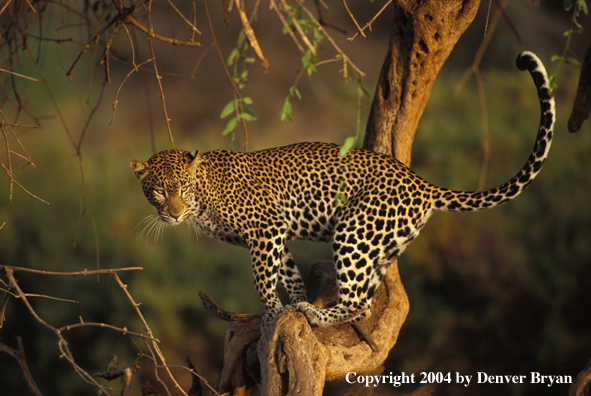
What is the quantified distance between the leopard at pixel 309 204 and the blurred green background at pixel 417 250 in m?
5.56

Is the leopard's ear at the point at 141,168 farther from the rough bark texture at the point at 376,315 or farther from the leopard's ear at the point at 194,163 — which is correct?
the rough bark texture at the point at 376,315

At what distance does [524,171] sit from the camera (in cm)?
408

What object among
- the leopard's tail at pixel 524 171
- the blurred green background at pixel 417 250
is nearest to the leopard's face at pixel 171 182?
the leopard's tail at pixel 524 171

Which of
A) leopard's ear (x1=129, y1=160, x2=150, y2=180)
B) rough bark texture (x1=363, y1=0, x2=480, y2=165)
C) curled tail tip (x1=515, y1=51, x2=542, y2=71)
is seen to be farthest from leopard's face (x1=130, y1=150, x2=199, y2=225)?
curled tail tip (x1=515, y1=51, x2=542, y2=71)

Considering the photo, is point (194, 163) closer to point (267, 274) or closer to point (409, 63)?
point (267, 274)

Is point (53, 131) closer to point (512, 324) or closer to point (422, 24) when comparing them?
point (512, 324)

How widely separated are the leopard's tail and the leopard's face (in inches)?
70.6

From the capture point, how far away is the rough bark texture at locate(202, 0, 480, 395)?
4008 mm

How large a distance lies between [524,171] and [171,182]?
8.11 ft

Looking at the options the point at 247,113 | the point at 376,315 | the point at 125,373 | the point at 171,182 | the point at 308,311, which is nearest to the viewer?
the point at 247,113

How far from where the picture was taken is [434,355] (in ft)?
34.8

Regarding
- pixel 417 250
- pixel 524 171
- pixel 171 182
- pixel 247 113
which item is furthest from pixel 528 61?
pixel 417 250

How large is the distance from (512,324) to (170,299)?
19.7 feet

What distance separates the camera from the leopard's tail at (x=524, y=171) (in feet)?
12.4
